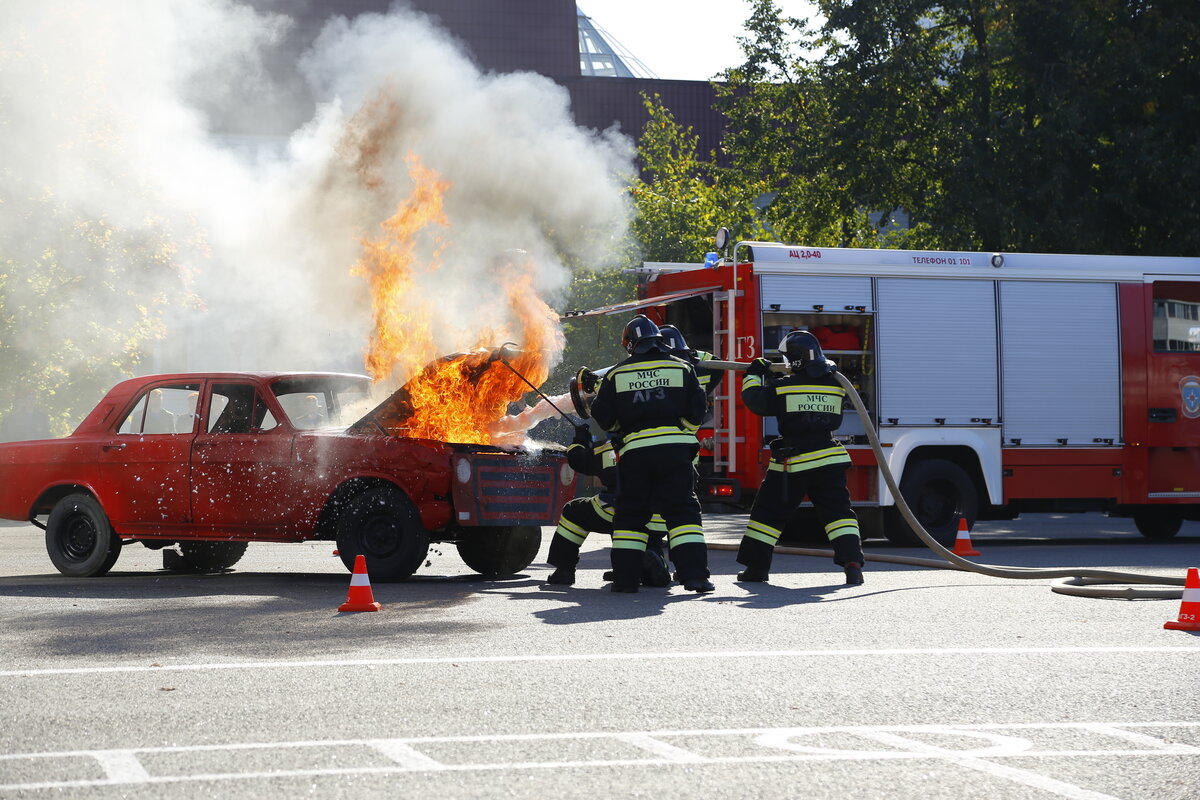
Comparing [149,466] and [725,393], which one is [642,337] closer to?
[149,466]

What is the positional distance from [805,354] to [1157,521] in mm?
7503

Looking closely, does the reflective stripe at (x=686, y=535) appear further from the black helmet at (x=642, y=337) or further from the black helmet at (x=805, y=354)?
the black helmet at (x=805, y=354)

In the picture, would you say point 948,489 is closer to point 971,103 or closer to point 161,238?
point 971,103

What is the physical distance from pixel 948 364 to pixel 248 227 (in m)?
7.90

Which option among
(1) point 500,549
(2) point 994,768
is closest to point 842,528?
(1) point 500,549

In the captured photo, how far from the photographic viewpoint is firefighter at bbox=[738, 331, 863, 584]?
35.3 ft

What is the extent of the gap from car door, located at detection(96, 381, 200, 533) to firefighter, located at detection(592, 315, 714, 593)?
326 cm

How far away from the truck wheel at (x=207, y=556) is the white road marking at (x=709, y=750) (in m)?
7.31

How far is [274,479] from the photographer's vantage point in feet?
35.1

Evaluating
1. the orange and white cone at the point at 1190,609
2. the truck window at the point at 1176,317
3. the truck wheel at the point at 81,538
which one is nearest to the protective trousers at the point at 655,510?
the orange and white cone at the point at 1190,609

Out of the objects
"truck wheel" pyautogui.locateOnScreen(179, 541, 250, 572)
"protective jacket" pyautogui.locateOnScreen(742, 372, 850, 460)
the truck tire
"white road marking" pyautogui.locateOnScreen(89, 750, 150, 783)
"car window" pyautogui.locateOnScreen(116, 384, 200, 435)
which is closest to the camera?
"white road marking" pyautogui.locateOnScreen(89, 750, 150, 783)

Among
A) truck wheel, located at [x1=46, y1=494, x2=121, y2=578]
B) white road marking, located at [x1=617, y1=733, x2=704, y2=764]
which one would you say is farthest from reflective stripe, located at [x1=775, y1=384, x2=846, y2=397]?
white road marking, located at [x1=617, y1=733, x2=704, y2=764]

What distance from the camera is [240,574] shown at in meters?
12.0

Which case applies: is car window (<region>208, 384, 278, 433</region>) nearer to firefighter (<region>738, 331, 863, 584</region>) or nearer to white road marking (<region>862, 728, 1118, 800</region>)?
firefighter (<region>738, 331, 863, 584</region>)
